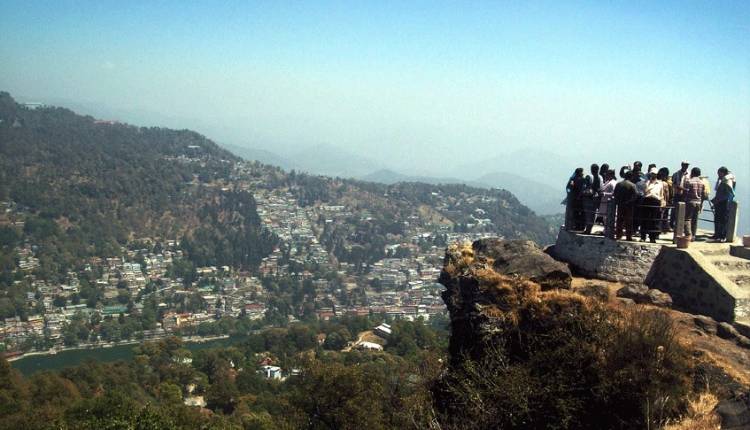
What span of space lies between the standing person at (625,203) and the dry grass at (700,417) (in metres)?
3.88

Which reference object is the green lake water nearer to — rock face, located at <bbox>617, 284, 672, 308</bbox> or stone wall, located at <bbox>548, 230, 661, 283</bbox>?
stone wall, located at <bbox>548, 230, 661, 283</bbox>

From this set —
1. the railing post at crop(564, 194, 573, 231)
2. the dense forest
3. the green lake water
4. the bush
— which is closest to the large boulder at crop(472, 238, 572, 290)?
the bush

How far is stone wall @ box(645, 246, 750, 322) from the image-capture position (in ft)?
28.7

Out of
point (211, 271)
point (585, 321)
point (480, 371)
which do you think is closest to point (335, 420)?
point (480, 371)

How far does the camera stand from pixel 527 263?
32.6ft

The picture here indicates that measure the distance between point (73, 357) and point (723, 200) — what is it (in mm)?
73550

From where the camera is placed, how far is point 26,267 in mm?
99438

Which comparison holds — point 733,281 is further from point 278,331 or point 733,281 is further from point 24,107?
point 24,107

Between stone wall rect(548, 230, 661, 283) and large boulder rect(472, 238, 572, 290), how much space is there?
842 millimetres

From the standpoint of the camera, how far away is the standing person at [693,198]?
11.1 meters

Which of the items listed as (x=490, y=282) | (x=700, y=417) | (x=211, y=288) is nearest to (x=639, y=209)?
(x=490, y=282)

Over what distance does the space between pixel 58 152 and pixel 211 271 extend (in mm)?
59086

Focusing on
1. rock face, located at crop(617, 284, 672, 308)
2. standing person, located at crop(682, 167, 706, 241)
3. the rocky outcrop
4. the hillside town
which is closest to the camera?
the rocky outcrop

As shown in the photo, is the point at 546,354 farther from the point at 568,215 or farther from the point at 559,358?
the point at 568,215
